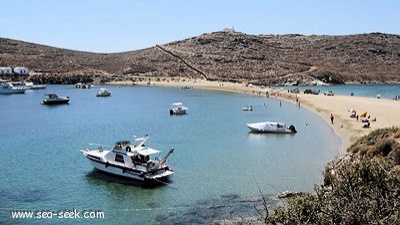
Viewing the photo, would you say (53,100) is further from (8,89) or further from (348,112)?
(348,112)

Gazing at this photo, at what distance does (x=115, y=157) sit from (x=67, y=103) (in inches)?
2626

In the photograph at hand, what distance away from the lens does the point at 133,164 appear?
31609mm

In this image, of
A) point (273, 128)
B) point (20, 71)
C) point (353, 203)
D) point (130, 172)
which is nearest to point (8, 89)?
point (20, 71)

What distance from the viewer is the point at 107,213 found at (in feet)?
82.6

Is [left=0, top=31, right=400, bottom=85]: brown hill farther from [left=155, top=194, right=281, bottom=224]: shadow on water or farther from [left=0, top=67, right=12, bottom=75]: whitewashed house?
[left=155, top=194, right=281, bottom=224]: shadow on water

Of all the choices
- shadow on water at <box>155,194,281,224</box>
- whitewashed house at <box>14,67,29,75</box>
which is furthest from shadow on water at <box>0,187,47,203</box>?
A: whitewashed house at <box>14,67,29,75</box>

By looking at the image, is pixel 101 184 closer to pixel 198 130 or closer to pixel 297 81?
pixel 198 130

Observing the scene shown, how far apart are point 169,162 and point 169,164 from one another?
0.66 metres

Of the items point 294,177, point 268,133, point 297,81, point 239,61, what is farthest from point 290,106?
point 239,61

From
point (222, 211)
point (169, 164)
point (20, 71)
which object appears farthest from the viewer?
point (20, 71)

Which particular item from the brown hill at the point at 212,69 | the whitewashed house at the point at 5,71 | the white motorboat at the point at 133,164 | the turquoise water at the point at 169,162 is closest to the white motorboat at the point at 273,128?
the turquoise water at the point at 169,162

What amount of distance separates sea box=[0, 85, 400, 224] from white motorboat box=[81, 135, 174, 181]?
59 cm

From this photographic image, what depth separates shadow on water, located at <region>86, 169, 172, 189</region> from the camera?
30625 mm

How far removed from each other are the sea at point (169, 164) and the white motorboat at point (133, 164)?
59cm
